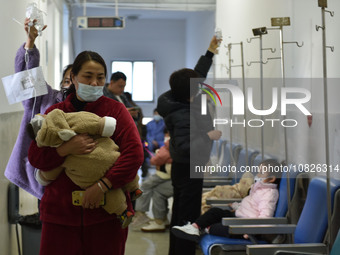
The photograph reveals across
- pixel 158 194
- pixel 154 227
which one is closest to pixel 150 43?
pixel 158 194

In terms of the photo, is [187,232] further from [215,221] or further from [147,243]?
[147,243]

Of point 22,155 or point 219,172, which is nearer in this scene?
point 22,155

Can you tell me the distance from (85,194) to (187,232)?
1599 mm

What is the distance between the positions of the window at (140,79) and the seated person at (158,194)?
8.53 meters

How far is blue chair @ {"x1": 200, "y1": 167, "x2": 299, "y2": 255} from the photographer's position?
3242 mm

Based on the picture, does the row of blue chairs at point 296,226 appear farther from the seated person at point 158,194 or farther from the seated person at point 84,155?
the seated person at point 158,194

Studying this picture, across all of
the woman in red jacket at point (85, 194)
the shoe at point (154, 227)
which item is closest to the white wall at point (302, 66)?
the shoe at point (154, 227)

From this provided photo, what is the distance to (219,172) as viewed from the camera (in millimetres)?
5660

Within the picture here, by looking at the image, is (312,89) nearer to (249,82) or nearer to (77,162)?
(249,82)

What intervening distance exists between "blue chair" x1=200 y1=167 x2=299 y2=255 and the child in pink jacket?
Answer: 0.05 metres

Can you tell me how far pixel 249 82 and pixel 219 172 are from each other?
1.13 meters

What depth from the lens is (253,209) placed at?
11.6 feet

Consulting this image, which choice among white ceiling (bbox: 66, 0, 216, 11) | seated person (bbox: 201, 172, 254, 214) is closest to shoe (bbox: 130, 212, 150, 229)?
seated person (bbox: 201, 172, 254, 214)

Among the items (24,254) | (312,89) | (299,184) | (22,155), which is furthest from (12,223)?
(312,89)
